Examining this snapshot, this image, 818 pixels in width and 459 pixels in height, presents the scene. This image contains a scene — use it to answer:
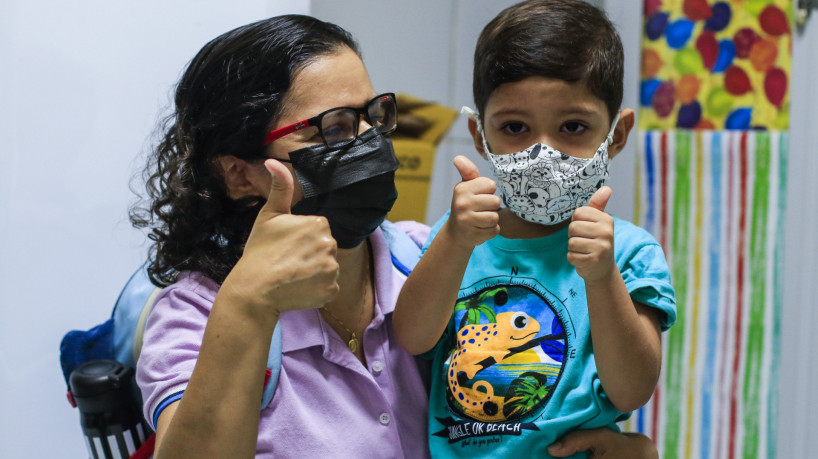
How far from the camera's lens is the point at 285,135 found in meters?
1.26

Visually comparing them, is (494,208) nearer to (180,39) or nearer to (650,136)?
(180,39)

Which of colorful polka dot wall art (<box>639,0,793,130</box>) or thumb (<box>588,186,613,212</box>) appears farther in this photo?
colorful polka dot wall art (<box>639,0,793,130</box>)

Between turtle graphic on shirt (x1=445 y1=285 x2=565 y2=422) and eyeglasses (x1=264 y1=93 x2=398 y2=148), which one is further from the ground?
eyeglasses (x1=264 y1=93 x2=398 y2=148)

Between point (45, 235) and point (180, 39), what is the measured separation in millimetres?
557

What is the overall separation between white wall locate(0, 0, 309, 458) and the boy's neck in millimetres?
866

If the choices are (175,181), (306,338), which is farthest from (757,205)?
(175,181)

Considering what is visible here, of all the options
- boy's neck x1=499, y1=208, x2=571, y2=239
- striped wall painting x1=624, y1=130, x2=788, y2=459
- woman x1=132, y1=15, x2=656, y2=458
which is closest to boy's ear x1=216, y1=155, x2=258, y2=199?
woman x1=132, y1=15, x2=656, y2=458

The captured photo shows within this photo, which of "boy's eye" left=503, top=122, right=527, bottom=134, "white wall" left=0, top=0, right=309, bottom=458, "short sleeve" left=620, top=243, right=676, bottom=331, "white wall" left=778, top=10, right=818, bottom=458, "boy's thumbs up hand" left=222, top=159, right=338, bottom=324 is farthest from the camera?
"white wall" left=778, top=10, right=818, bottom=458

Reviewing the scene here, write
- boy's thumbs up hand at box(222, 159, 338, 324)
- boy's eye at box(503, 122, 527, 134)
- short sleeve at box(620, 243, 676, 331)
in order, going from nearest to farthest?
boy's thumbs up hand at box(222, 159, 338, 324), short sleeve at box(620, 243, 676, 331), boy's eye at box(503, 122, 527, 134)

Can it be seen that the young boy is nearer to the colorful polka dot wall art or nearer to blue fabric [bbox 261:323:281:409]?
blue fabric [bbox 261:323:281:409]

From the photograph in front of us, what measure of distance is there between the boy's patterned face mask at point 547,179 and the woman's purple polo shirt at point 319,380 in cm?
29

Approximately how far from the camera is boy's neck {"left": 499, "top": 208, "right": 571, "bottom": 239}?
1.40 meters

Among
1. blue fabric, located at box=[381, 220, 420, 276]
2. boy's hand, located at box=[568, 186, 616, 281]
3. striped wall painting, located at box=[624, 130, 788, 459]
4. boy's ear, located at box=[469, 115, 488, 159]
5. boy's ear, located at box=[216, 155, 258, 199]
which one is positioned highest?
boy's ear, located at box=[469, 115, 488, 159]

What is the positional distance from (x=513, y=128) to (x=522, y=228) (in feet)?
0.65
